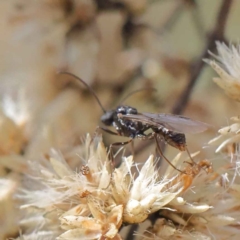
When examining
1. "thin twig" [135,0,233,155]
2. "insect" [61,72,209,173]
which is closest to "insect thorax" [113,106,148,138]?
"insect" [61,72,209,173]

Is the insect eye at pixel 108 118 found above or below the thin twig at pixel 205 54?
below

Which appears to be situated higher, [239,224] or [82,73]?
[82,73]

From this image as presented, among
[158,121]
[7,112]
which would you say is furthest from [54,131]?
[158,121]

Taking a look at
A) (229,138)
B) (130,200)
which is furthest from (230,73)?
(130,200)

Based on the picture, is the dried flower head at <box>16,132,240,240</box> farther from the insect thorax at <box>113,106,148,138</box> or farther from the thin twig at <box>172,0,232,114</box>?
the thin twig at <box>172,0,232,114</box>

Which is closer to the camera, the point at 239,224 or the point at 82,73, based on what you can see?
the point at 239,224

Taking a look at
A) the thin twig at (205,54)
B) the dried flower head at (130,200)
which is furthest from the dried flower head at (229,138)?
the thin twig at (205,54)

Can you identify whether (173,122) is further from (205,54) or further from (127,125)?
(205,54)

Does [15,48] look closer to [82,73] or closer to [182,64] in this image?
[82,73]

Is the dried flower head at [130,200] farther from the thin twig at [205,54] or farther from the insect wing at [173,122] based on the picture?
the thin twig at [205,54]
